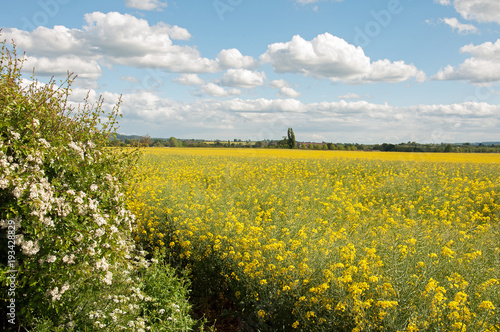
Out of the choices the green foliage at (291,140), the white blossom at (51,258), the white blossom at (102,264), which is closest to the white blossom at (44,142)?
the white blossom at (51,258)

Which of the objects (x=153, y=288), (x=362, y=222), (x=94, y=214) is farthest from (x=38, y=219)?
(x=362, y=222)

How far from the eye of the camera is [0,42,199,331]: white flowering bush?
3730 millimetres

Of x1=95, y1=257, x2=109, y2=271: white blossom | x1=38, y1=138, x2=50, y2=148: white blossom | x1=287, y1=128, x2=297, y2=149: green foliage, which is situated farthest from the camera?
x1=287, y1=128, x2=297, y2=149: green foliage

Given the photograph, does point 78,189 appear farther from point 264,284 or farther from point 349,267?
point 349,267

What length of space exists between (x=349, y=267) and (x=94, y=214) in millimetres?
3246

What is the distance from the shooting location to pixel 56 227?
3.93 m

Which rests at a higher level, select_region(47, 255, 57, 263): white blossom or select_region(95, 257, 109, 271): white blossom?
select_region(47, 255, 57, 263): white blossom

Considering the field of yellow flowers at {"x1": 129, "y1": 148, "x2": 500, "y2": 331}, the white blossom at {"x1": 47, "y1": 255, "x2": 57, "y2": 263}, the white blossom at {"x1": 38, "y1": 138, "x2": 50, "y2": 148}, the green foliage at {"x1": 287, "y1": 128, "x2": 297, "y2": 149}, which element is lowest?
the field of yellow flowers at {"x1": 129, "y1": 148, "x2": 500, "y2": 331}

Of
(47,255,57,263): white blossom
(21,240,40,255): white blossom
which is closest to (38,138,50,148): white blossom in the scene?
(21,240,40,255): white blossom

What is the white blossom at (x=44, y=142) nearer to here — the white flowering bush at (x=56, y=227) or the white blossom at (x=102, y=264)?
the white flowering bush at (x=56, y=227)

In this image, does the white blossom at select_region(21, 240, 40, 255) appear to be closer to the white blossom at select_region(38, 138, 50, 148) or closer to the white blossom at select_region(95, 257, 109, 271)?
the white blossom at select_region(95, 257, 109, 271)

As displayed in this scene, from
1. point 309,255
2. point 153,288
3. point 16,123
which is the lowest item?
point 153,288

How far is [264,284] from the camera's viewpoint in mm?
4512

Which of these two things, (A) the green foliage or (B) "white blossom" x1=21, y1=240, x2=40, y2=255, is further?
(A) the green foliage
